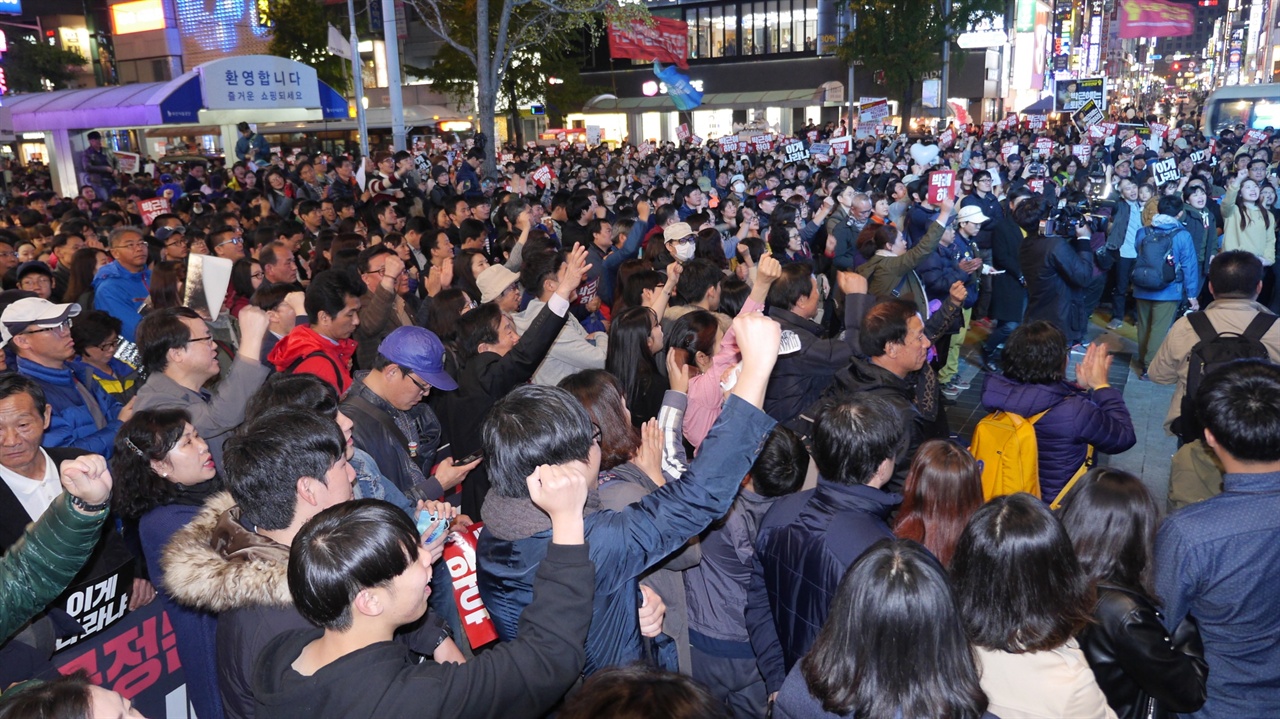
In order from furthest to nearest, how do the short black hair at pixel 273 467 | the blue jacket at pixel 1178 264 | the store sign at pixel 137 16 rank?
the store sign at pixel 137 16, the blue jacket at pixel 1178 264, the short black hair at pixel 273 467

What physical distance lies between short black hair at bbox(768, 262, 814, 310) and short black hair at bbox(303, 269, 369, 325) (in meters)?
2.50

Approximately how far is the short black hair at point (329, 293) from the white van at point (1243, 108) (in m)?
29.1

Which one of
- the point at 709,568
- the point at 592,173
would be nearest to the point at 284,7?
the point at 592,173

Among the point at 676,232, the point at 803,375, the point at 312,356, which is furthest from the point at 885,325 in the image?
the point at 676,232

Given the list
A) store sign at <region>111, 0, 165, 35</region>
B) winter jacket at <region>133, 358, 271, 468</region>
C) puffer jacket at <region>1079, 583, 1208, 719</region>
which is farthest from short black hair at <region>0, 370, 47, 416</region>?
store sign at <region>111, 0, 165, 35</region>

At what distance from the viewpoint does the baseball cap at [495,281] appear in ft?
18.9

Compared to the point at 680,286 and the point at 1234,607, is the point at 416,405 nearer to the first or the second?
the point at 680,286

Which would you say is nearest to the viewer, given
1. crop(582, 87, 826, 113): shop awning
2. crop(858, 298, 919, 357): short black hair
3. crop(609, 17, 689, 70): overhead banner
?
crop(858, 298, 919, 357): short black hair

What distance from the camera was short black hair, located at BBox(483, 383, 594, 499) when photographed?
2.35 metres

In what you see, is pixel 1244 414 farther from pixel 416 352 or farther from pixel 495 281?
pixel 495 281

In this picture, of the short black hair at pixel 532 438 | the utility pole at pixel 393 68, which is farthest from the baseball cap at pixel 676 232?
the utility pole at pixel 393 68

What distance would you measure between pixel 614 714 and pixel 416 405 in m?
3.00

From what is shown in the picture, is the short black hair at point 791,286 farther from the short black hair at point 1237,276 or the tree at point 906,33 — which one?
the tree at point 906,33

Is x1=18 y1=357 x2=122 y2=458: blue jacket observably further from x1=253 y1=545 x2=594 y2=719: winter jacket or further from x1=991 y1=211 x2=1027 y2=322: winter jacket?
x1=991 y1=211 x2=1027 y2=322: winter jacket
